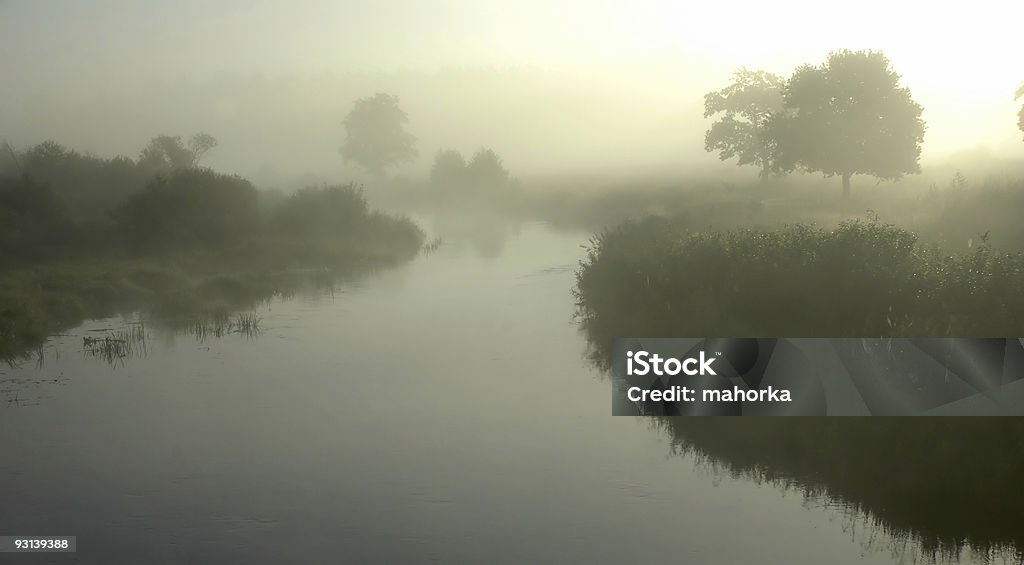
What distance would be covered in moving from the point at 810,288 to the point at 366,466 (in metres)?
13.0

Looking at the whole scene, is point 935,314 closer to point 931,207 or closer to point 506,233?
point 931,207

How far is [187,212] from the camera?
5362cm

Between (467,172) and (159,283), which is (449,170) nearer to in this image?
(467,172)

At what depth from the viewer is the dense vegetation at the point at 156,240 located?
39.7m

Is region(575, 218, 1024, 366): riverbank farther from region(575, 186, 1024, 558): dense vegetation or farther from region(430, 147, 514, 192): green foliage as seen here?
region(430, 147, 514, 192): green foliage

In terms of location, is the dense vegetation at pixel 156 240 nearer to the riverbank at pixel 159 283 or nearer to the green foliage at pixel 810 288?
the riverbank at pixel 159 283

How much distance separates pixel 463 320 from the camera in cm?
3712

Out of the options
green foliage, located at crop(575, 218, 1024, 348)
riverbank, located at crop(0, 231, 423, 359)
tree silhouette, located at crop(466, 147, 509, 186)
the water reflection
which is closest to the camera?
the water reflection

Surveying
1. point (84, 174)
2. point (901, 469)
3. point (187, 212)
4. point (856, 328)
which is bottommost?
point (901, 469)

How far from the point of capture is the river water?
49.6 feet

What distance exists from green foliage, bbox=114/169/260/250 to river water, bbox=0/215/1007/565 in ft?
66.4

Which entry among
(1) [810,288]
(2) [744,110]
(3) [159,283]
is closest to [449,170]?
(2) [744,110]

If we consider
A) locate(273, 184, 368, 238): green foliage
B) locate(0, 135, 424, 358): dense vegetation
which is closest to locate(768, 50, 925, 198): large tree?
locate(0, 135, 424, 358): dense vegetation

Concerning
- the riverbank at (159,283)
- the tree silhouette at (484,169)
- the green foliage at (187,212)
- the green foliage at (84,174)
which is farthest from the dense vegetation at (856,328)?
the tree silhouette at (484,169)
